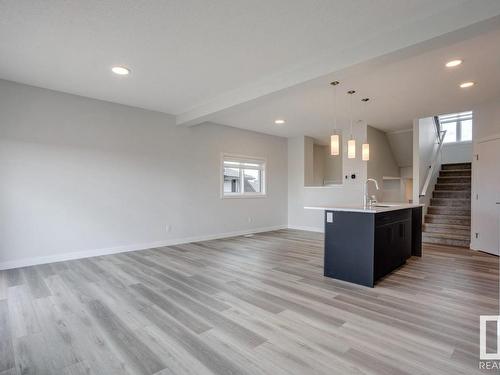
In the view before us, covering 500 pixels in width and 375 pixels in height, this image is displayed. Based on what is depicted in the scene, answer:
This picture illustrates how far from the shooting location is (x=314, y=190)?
7.57 m

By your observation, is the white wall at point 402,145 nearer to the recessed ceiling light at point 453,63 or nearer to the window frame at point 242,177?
the window frame at point 242,177

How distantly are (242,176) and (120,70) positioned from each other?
13.2 ft

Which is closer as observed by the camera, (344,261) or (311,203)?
(344,261)

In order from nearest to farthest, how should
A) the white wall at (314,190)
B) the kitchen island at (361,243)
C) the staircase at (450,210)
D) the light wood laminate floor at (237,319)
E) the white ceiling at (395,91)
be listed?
the light wood laminate floor at (237,319) → the white ceiling at (395,91) → the kitchen island at (361,243) → the staircase at (450,210) → the white wall at (314,190)

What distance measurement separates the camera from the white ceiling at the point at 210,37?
2293 mm

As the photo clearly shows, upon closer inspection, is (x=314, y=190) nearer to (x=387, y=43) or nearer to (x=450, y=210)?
(x=450, y=210)

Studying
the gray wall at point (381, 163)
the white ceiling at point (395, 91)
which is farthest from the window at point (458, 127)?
the white ceiling at point (395, 91)

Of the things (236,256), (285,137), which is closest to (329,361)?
(236,256)

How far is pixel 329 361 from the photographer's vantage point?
1.83m

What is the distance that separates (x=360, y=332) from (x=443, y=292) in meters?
1.55

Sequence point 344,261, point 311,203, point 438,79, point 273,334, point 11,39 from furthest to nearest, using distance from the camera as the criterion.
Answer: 1. point 311,203
2. point 438,79
3. point 344,261
4. point 11,39
5. point 273,334

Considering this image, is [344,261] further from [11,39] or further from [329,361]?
[11,39]

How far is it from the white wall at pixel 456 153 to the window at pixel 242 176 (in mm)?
5890

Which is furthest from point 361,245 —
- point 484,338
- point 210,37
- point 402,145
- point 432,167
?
point 402,145
